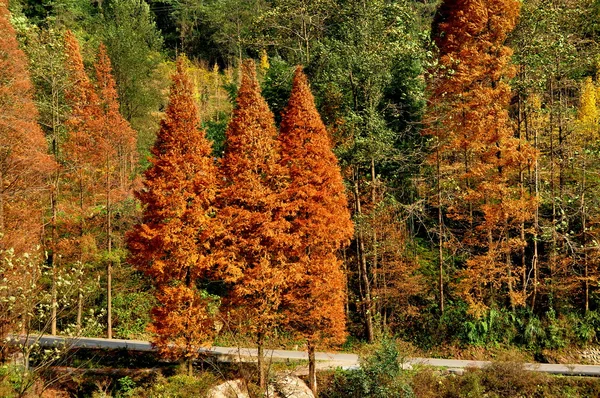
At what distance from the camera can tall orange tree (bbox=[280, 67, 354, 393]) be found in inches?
799

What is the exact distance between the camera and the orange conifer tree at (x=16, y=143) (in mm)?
18656

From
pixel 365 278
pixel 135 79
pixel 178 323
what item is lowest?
pixel 178 323

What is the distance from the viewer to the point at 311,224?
20312 mm

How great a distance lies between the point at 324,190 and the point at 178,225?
6.92m

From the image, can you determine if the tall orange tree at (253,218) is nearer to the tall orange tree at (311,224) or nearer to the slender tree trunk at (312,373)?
the tall orange tree at (311,224)

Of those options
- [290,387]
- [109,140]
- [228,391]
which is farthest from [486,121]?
[109,140]

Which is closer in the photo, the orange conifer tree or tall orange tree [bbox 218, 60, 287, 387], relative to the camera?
the orange conifer tree

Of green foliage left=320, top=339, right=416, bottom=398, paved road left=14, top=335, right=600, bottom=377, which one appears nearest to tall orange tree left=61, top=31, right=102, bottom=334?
paved road left=14, top=335, right=600, bottom=377

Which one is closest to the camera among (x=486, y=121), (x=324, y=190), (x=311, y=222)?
(x=311, y=222)

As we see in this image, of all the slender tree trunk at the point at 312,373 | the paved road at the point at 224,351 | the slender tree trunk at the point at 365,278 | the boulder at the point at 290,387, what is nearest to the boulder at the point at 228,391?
the boulder at the point at 290,387

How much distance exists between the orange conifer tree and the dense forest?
0.28 feet

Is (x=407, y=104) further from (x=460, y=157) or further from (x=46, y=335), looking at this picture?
(x=46, y=335)

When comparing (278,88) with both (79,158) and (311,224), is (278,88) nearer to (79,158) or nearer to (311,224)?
(79,158)

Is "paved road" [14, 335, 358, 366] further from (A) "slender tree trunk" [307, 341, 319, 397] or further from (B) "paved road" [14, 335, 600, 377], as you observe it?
(A) "slender tree trunk" [307, 341, 319, 397]
